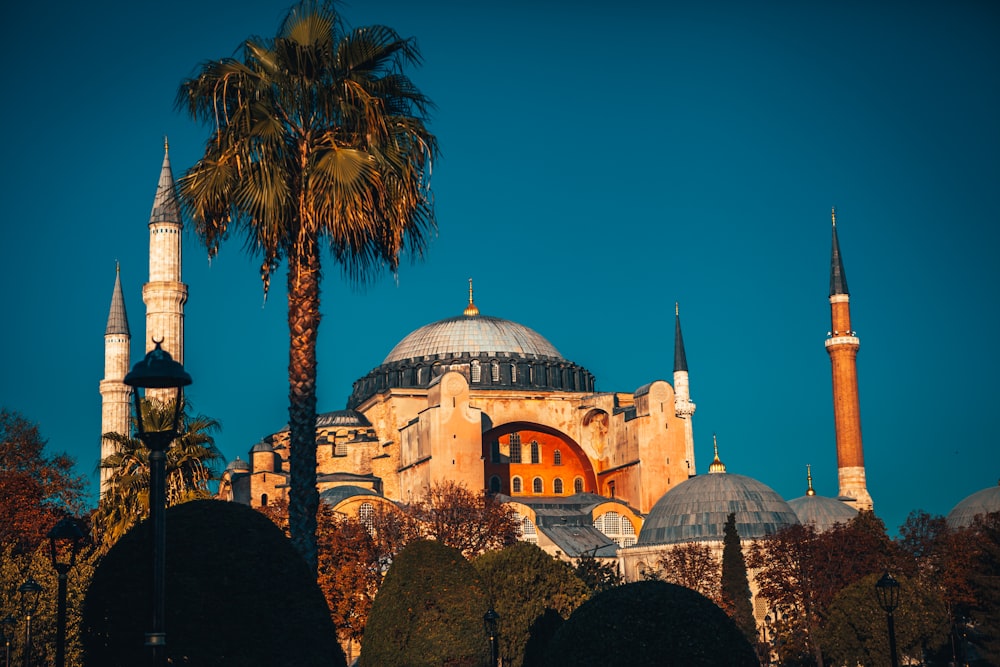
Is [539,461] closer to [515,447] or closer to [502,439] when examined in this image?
[515,447]

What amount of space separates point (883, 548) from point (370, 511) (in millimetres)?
20870

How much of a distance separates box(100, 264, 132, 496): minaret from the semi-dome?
21969mm

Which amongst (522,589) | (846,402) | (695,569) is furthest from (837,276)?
(522,589)

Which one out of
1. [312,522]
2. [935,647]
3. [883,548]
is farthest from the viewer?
[883,548]

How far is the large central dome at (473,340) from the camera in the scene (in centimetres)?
6581

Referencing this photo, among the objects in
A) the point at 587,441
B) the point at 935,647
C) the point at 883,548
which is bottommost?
the point at 935,647

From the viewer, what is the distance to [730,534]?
4625 cm

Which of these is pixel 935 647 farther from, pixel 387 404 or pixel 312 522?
pixel 387 404

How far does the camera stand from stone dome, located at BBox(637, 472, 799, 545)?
51094 millimetres

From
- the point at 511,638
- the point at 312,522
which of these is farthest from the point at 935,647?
the point at 312,522

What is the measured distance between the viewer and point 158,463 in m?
9.98

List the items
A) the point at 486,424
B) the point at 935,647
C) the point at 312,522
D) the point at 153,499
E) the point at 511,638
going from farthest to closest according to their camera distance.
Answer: the point at 486,424 < the point at 935,647 < the point at 511,638 < the point at 312,522 < the point at 153,499

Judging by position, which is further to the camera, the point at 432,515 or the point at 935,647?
the point at 432,515

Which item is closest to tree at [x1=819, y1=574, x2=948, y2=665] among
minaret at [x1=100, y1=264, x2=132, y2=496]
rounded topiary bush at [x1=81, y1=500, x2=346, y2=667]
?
rounded topiary bush at [x1=81, y1=500, x2=346, y2=667]
